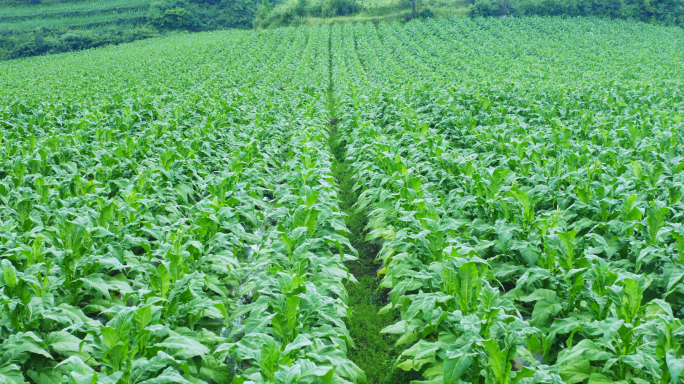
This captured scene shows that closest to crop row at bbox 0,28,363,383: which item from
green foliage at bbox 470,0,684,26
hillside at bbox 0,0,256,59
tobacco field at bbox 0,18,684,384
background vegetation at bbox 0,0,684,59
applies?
tobacco field at bbox 0,18,684,384

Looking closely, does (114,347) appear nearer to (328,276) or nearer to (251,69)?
(328,276)

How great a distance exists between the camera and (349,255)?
5266mm

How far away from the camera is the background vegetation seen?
1704 inches

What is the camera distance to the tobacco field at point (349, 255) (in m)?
3.12

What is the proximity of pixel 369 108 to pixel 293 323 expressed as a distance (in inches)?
410

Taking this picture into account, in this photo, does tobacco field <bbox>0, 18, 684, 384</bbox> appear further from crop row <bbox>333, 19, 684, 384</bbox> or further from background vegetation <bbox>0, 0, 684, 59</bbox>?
background vegetation <bbox>0, 0, 684, 59</bbox>

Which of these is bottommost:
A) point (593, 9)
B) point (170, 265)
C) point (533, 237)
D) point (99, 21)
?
point (533, 237)

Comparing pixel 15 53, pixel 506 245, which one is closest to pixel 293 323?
pixel 506 245

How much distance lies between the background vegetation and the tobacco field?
124 ft

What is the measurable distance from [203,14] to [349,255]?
218 feet

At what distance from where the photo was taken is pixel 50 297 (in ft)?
12.1

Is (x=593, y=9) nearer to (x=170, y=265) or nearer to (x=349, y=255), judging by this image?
(x=349, y=255)

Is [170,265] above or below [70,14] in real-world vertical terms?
below

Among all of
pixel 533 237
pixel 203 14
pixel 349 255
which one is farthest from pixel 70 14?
pixel 533 237
